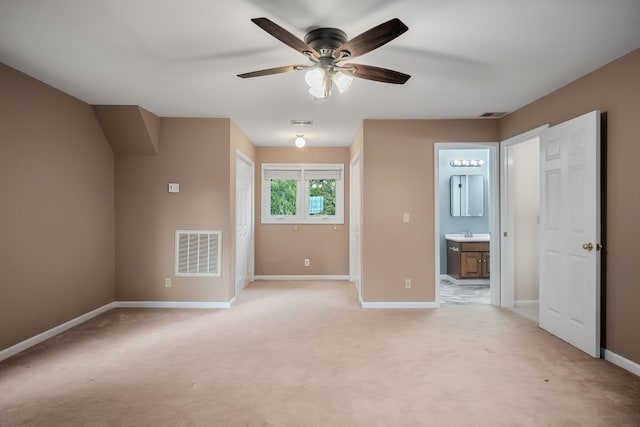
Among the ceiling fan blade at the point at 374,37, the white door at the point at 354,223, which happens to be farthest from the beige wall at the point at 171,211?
the ceiling fan blade at the point at 374,37

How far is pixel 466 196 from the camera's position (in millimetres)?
6414

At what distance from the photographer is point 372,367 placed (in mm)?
2754

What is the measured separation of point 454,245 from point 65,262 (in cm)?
548

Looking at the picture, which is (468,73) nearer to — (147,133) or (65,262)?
(147,133)

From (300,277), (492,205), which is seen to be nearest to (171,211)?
(300,277)

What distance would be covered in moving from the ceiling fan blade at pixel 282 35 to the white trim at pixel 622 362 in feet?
10.5

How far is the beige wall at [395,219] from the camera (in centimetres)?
447

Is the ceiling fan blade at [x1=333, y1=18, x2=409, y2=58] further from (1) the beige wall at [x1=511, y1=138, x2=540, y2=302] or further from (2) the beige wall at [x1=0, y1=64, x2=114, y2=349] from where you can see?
(1) the beige wall at [x1=511, y1=138, x2=540, y2=302]

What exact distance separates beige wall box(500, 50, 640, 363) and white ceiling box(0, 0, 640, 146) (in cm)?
18

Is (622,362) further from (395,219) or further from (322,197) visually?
(322,197)

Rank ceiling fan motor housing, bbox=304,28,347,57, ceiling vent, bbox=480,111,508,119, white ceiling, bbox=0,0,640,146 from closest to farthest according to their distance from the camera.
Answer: white ceiling, bbox=0,0,640,146, ceiling fan motor housing, bbox=304,28,347,57, ceiling vent, bbox=480,111,508,119

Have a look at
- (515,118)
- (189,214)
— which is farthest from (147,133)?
(515,118)

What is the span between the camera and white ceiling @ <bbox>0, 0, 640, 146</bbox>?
6.81ft

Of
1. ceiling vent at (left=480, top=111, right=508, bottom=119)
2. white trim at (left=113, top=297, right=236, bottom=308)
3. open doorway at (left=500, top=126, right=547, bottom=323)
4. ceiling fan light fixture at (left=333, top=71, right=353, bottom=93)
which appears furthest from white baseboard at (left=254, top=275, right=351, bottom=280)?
ceiling fan light fixture at (left=333, top=71, right=353, bottom=93)
